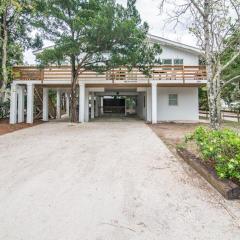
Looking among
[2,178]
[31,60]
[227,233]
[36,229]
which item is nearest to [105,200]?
[36,229]

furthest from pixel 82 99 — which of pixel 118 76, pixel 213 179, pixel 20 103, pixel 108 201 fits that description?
pixel 108 201

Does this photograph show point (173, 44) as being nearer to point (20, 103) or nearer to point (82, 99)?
point (82, 99)

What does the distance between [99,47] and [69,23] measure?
2164 mm

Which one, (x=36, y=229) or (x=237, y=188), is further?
(x=237, y=188)

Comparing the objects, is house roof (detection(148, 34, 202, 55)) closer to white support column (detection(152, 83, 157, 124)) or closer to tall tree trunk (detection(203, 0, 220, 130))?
white support column (detection(152, 83, 157, 124))

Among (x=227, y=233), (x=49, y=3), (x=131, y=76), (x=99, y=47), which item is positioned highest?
(x=49, y=3)

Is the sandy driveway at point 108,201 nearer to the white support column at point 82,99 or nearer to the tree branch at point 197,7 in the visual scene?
the tree branch at point 197,7

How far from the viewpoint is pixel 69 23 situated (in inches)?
663

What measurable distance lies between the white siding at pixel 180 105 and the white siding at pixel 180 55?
1.92 metres

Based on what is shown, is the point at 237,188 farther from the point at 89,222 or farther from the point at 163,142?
the point at 163,142

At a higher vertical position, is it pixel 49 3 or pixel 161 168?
pixel 49 3

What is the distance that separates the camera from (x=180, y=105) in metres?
21.5

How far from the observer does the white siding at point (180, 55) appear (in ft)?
70.8

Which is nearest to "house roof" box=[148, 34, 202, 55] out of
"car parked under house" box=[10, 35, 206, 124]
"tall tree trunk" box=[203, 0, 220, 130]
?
"car parked under house" box=[10, 35, 206, 124]
